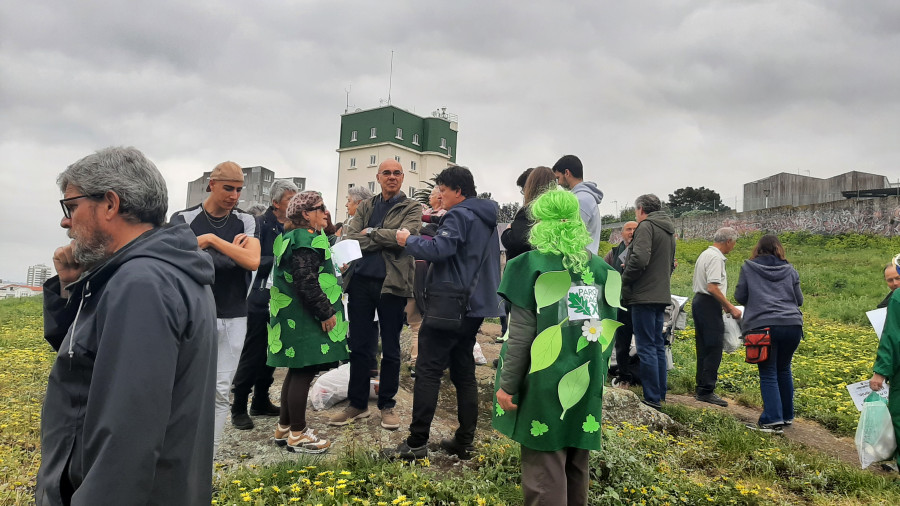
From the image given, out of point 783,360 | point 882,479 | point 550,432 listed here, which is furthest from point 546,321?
point 783,360

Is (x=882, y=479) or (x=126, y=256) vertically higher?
(x=126, y=256)

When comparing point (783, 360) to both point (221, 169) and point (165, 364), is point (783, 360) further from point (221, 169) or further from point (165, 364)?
point (165, 364)

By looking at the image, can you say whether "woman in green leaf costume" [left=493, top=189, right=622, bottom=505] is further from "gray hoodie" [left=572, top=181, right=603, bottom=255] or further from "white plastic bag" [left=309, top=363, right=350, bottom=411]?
"white plastic bag" [left=309, top=363, right=350, bottom=411]

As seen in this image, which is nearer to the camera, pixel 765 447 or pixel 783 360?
pixel 765 447

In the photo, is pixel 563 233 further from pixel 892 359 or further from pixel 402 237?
pixel 892 359

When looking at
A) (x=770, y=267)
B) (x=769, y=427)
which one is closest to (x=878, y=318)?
(x=770, y=267)

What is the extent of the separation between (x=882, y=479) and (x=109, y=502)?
17.1ft

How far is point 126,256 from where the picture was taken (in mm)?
1585

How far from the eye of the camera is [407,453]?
12.9ft

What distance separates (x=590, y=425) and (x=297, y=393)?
2.15 m

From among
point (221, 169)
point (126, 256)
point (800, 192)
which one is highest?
point (800, 192)

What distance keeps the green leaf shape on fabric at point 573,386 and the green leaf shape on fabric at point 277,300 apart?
7.03ft

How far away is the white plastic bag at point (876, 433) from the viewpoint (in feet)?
13.7

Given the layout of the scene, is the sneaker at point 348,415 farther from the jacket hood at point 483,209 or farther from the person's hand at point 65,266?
the person's hand at point 65,266
